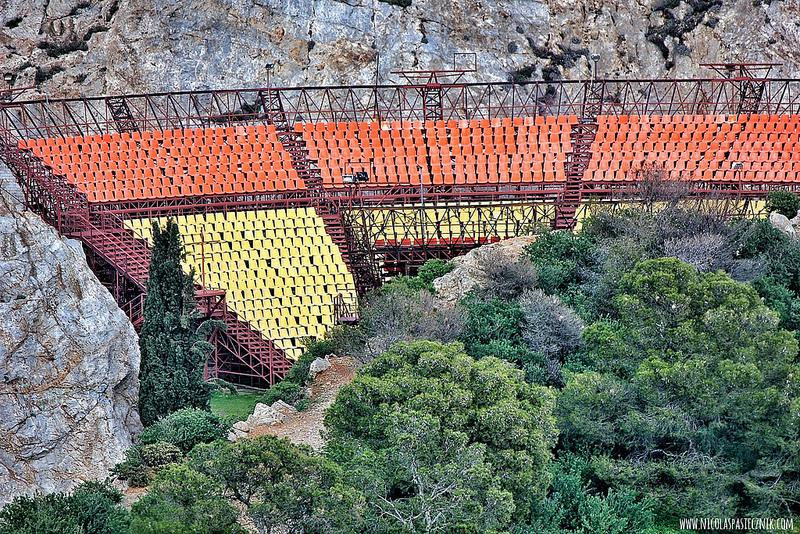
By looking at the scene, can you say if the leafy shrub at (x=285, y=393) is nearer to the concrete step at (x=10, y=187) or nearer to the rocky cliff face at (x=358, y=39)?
the concrete step at (x=10, y=187)

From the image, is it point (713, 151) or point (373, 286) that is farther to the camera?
point (713, 151)

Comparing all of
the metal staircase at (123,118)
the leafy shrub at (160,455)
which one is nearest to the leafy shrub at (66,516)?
the leafy shrub at (160,455)

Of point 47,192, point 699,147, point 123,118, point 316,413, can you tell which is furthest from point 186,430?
point 699,147

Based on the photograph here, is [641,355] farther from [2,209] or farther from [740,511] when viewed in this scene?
[2,209]

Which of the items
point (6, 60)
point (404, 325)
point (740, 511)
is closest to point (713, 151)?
point (404, 325)

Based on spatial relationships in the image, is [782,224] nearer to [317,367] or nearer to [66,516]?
[317,367]

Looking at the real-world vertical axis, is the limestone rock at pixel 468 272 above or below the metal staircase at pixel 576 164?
below
